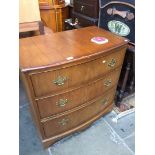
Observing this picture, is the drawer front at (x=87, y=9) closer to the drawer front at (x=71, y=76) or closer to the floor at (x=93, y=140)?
the drawer front at (x=71, y=76)

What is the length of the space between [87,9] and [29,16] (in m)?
0.55

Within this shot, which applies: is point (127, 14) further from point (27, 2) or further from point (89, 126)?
point (89, 126)

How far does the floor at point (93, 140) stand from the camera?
1.41m

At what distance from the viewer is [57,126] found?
1346 millimetres

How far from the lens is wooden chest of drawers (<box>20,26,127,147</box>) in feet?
3.47

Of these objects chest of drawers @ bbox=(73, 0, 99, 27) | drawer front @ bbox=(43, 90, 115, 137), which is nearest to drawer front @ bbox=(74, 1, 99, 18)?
chest of drawers @ bbox=(73, 0, 99, 27)

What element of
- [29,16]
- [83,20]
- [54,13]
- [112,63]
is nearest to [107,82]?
[112,63]
